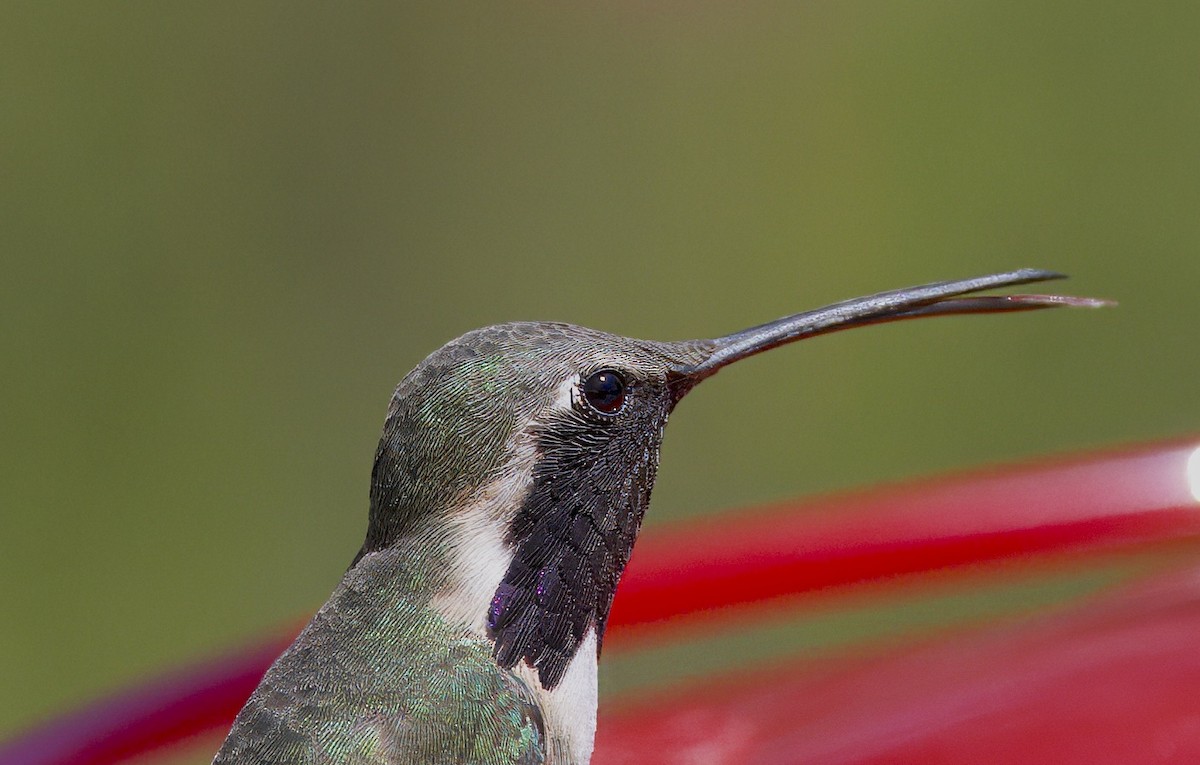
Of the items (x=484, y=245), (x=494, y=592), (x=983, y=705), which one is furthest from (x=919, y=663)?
(x=484, y=245)

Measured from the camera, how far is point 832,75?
3.83 meters

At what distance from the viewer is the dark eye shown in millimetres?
1041

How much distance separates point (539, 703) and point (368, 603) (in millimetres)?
125

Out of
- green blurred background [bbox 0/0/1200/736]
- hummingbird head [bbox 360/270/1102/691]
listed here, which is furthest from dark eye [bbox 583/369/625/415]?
green blurred background [bbox 0/0/1200/736]

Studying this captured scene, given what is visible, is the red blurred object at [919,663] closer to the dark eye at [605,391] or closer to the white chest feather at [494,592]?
the white chest feather at [494,592]

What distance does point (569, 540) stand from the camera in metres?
1.03

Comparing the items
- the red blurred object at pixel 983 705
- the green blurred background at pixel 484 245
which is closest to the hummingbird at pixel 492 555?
the red blurred object at pixel 983 705

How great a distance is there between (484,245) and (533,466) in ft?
9.22

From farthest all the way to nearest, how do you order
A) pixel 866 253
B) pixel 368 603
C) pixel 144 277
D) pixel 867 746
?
pixel 866 253, pixel 144 277, pixel 867 746, pixel 368 603

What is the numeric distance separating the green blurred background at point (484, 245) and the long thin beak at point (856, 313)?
237cm

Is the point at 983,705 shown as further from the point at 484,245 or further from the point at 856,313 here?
the point at 484,245

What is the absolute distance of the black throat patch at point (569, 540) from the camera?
100 centimetres

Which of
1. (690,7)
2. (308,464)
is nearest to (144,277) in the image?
(308,464)

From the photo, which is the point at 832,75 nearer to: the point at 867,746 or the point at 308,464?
the point at 308,464
